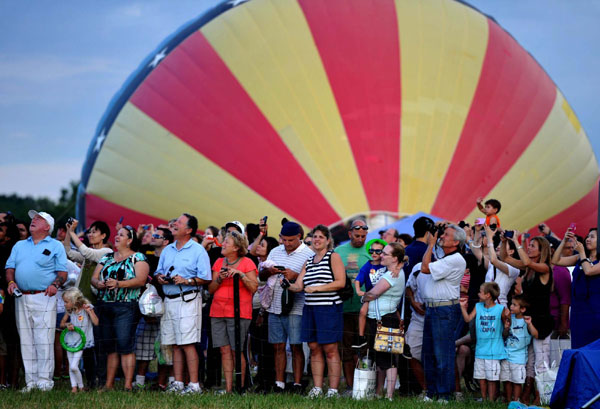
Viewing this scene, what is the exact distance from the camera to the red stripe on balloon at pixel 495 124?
1156cm

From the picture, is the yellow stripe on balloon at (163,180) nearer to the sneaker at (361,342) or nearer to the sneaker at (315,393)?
the sneaker at (361,342)

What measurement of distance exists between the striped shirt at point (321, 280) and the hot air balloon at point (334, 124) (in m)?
3.37

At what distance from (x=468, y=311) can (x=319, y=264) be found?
1649 mm

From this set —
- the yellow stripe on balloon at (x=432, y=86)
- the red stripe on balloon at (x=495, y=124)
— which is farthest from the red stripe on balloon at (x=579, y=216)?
the yellow stripe on balloon at (x=432, y=86)

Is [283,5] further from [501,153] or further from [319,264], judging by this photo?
[319,264]

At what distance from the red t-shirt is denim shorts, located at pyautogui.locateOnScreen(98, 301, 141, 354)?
0.80m

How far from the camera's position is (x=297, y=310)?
8.16 meters

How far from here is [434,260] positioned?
330 inches

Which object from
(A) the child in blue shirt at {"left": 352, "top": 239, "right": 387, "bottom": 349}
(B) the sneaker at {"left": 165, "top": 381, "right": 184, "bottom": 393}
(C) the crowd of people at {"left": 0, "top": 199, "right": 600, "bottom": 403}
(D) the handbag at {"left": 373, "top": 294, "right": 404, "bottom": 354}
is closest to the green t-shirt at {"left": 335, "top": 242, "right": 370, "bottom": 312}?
(C) the crowd of people at {"left": 0, "top": 199, "right": 600, "bottom": 403}

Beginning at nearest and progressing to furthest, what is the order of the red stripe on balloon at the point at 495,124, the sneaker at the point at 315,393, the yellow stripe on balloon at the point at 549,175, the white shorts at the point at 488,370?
1. the sneaker at the point at 315,393
2. the white shorts at the point at 488,370
3. the red stripe on balloon at the point at 495,124
4. the yellow stripe on balloon at the point at 549,175

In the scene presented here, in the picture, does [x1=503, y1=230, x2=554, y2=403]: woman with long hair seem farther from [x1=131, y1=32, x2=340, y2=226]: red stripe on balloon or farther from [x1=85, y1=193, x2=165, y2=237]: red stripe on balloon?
[x1=85, y1=193, x2=165, y2=237]: red stripe on balloon

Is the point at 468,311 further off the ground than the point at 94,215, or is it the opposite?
the point at 94,215

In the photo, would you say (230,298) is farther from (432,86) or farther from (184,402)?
(432,86)

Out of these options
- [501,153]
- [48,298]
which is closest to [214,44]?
[501,153]
